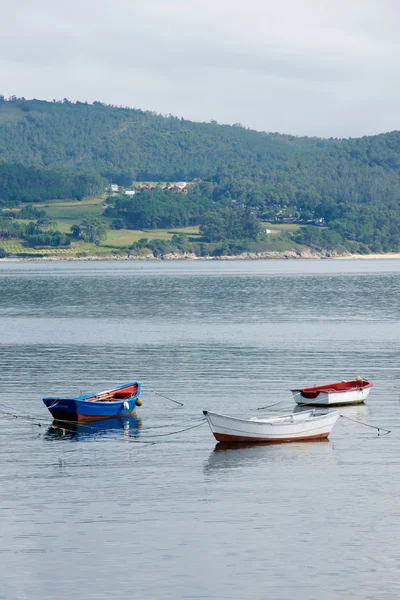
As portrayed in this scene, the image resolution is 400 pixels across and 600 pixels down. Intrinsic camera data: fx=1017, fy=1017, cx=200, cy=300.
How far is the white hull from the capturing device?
5341 centimetres

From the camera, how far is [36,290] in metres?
190

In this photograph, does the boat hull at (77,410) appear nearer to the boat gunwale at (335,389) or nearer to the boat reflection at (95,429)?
the boat reflection at (95,429)

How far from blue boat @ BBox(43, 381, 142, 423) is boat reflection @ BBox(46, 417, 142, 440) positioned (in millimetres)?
297

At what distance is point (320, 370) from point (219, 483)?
33.8 metres

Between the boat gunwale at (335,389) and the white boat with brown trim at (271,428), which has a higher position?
the white boat with brown trim at (271,428)

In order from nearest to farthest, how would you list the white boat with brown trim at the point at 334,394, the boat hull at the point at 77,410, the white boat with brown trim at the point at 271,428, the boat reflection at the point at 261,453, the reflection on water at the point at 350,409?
1. the boat reflection at the point at 261,453
2. the white boat with brown trim at the point at 271,428
3. the boat hull at the point at 77,410
4. the reflection on water at the point at 350,409
5. the white boat with brown trim at the point at 334,394

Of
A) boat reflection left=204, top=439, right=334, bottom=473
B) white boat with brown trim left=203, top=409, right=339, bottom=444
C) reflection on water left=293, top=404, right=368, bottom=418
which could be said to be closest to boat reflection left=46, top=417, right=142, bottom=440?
white boat with brown trim left=203, top=409, right=339, bottom=444

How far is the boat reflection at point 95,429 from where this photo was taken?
152 ft

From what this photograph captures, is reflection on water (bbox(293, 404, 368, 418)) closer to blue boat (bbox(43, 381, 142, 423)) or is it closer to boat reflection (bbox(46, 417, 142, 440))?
blue boat (bbox(43, 381, 142, 423))

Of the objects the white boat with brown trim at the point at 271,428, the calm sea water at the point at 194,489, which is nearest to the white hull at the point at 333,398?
the calm sea water at the point at 194,489

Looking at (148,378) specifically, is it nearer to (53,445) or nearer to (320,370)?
(320,370)

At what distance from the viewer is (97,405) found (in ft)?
162

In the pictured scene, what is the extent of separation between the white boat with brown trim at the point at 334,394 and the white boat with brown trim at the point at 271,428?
870cm

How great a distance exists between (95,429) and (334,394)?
44.3 ft
